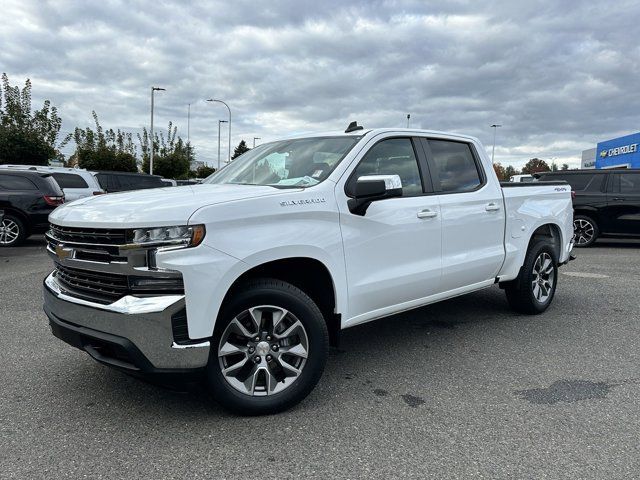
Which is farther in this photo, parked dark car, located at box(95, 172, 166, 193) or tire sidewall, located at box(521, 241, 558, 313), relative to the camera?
parked dark car, located at box(95, 172, 166, 193)

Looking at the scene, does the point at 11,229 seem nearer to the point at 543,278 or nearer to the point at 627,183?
the point at 543,278

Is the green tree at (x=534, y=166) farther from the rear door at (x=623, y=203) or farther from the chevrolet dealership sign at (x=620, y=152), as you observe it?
the rear door at (x=623, y=203)

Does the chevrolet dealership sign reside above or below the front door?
above

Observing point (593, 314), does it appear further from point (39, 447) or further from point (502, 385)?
point (39, 447)

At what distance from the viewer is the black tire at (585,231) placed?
11.8 metres

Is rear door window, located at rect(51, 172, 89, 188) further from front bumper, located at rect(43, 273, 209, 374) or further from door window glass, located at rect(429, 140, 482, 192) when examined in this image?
front bumper, located at rect(43, 273, 209, 374)

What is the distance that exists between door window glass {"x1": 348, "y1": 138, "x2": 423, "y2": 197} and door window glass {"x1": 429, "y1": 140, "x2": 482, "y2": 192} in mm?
280

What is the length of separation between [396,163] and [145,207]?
2.09m

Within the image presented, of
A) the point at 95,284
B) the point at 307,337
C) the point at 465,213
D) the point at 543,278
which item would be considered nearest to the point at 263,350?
the point at 307,337

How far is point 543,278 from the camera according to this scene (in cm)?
565

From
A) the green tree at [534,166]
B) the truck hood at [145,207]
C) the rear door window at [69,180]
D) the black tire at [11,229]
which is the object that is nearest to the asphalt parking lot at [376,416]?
the truck hood at [145,207]

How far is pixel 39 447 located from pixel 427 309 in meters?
4.18

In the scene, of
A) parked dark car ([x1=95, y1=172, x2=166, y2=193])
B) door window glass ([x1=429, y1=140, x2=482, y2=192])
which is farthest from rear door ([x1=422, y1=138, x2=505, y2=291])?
parked dark car ([x1=95, y1=172, x2=166, y2=193])

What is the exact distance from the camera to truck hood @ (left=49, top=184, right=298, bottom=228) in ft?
9.13
